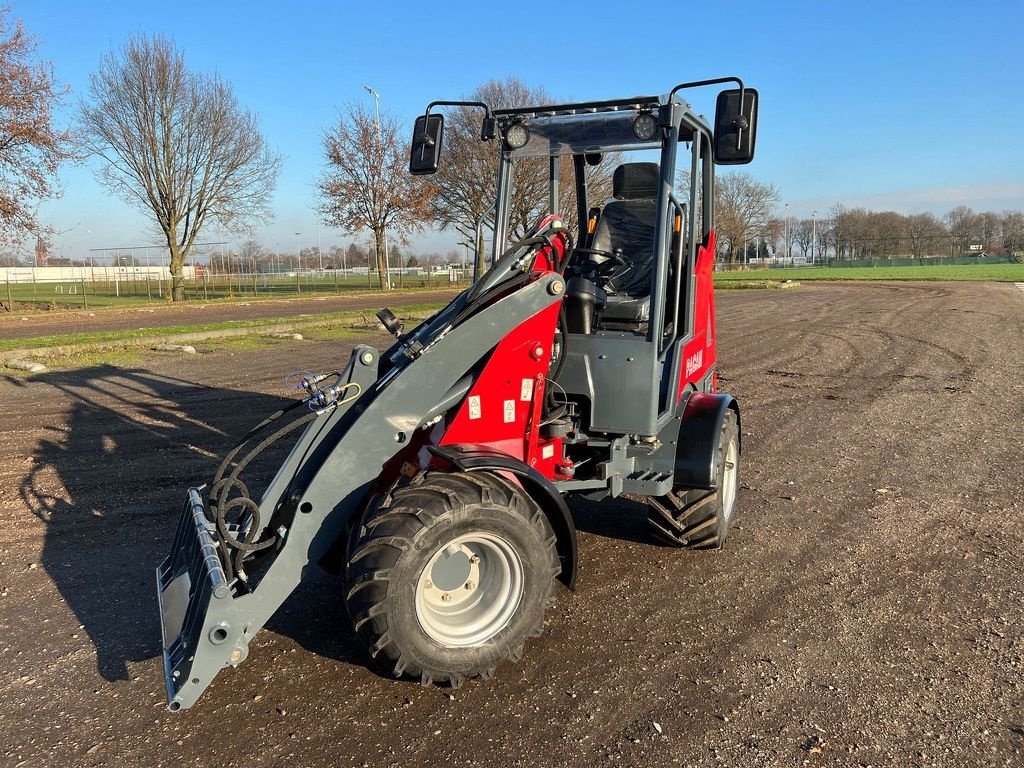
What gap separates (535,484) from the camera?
383 cm

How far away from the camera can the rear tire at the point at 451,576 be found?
11.0 feet

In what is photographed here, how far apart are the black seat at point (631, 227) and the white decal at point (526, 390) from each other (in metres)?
1.37

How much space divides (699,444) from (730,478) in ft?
3.08

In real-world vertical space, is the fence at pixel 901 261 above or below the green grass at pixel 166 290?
above

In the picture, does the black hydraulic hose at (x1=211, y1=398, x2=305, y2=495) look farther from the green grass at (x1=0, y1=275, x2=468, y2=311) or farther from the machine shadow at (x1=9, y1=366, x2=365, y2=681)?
the green grass at (x1=0, y1=275, x2=468, y2=311)

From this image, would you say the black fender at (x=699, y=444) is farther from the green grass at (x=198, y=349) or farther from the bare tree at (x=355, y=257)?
the bare tree at (x=355, y=257)

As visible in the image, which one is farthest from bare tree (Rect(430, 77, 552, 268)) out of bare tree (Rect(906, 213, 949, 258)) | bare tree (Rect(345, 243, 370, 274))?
bare tree (Rect(906, 213, 949, 258))

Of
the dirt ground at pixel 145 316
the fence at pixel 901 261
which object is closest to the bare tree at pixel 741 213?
the fence at pixel 901 261

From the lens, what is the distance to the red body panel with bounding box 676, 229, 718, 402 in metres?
5.34

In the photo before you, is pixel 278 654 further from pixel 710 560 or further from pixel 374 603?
pixel 710 560

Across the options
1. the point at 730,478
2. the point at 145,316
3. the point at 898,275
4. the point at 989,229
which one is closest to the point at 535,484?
the point at 730,478

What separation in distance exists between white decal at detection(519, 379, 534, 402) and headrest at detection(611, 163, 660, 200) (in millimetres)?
2068

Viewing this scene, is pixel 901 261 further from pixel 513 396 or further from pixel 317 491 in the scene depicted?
pixel 317 491

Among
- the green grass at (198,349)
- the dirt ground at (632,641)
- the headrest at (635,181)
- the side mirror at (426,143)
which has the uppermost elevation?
the side mirror at (426,143)
